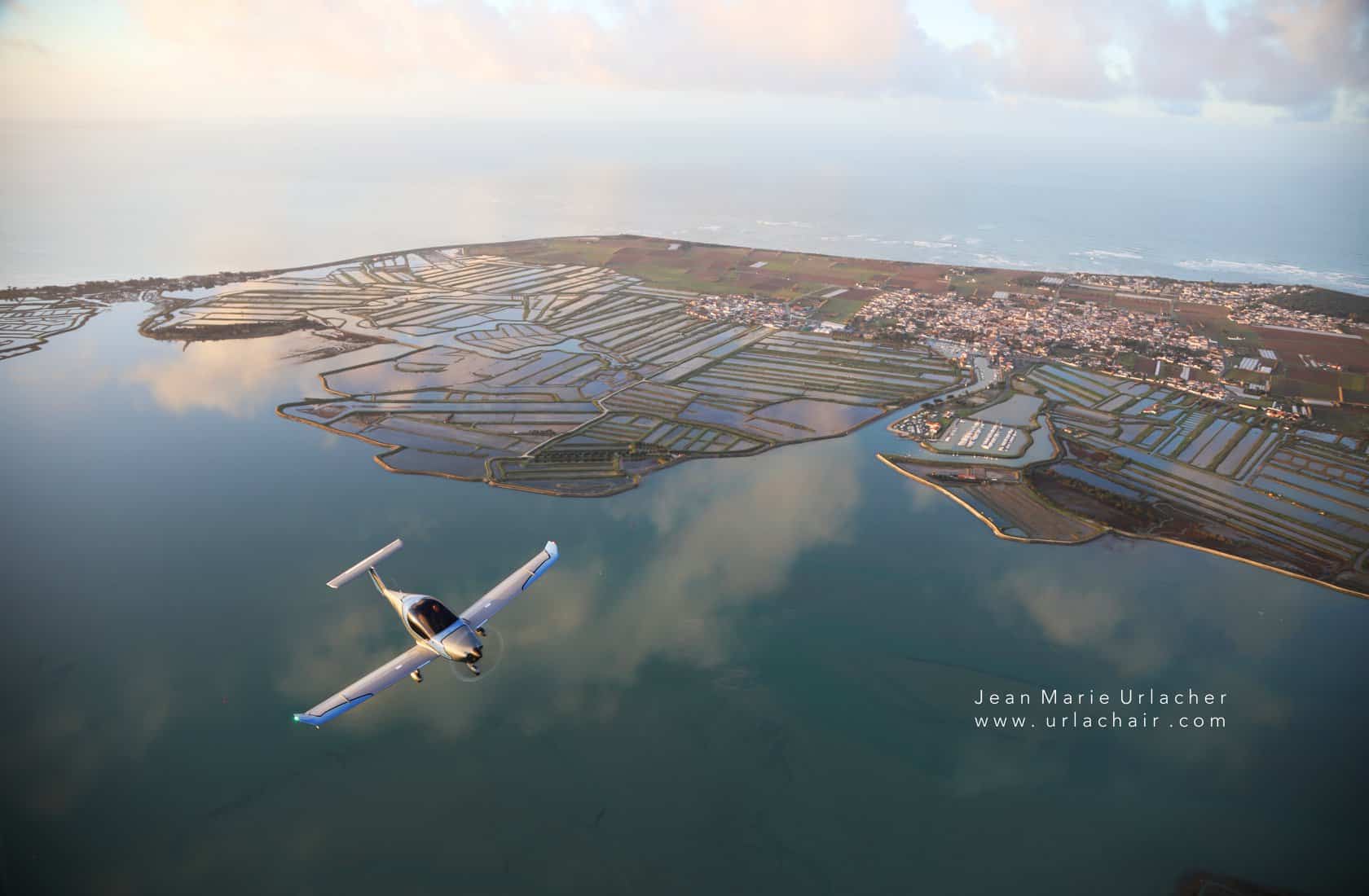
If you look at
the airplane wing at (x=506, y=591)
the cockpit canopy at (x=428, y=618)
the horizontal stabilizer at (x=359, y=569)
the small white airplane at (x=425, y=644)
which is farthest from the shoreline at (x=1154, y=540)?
the horizontal stabilizer at (x=359, y=569)

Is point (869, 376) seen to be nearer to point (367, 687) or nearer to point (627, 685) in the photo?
point (627, 685)

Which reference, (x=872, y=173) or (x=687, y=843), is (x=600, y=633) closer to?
(x=687, y=843)

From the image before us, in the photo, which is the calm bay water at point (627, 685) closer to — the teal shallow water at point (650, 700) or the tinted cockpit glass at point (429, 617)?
the teal shallow water at point (650, 700)

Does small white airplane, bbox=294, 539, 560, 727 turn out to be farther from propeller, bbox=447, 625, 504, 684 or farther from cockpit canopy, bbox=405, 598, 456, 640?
propeller, bbox=447, 625, 504, 684

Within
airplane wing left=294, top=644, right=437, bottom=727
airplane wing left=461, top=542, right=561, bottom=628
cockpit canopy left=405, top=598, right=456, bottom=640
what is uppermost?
cockpit canopy left=405, top=598, right=456, bottom=640

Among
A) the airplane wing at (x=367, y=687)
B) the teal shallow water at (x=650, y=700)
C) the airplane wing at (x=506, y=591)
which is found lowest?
the teal shallow water at (x=650, y=700)

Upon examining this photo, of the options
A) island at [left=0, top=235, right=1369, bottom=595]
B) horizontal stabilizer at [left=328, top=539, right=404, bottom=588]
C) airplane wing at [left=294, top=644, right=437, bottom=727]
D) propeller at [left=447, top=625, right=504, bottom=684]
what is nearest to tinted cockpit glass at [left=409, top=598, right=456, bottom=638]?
airplane wing at [left=294, top=644, right=437, bottom=727]
